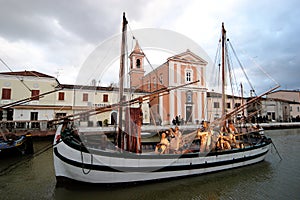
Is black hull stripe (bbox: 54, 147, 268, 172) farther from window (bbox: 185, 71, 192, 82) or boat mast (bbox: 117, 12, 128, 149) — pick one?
window (bbox: 185, 71, 192, 82)

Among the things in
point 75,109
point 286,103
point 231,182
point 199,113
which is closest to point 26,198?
point 231,182

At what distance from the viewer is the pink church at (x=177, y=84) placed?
2911 centimetres

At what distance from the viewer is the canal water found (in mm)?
6375

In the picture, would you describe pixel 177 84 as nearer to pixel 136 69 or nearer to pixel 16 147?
pixel 136 69

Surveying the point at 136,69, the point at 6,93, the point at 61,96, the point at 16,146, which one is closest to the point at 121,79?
the point at 16,146

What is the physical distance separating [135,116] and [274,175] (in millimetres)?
7239

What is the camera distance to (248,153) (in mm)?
10008

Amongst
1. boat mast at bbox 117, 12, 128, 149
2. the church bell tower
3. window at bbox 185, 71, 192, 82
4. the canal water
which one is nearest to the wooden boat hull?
the canal water

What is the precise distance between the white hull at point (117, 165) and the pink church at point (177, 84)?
20139 mm

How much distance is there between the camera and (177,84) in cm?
2970

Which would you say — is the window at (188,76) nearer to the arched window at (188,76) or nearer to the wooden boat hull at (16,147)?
the arched window at (188,76)

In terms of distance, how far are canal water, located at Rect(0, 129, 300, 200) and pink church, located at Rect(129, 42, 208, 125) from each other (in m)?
19.4

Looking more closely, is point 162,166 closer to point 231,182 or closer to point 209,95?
point 231,182

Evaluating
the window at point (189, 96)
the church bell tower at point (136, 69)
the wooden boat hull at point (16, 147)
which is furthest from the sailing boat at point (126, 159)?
the window at point (189, 96)
